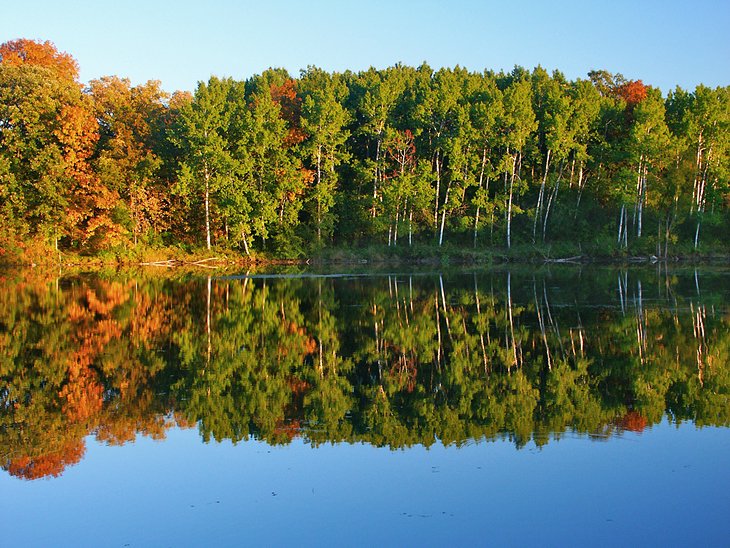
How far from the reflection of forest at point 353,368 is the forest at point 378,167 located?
27.5 metres

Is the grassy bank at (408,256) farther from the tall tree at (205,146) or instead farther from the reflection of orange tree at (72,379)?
the reflection of orange tree at (72,379)

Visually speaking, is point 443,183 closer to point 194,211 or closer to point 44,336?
point 194,211

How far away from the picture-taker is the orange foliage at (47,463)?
9.08m

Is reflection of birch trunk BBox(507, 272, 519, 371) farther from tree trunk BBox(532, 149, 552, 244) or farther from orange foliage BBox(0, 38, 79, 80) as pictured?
orange foliage BBox(0, 38, 79, 80)

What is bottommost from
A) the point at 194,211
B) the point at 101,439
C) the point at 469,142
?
the point at 101,439

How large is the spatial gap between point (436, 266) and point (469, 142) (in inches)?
Answer: 448

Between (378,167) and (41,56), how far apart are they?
2853 cm

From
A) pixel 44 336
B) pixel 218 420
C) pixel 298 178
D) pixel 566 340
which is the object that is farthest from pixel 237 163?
pixel 218 420

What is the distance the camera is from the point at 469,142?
57156 millimetres

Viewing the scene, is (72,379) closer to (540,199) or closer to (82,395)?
(82,395)

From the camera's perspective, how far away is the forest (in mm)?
52688

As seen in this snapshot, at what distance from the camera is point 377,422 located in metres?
11.0

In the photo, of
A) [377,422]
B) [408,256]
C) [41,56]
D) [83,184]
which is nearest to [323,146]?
[408,256]

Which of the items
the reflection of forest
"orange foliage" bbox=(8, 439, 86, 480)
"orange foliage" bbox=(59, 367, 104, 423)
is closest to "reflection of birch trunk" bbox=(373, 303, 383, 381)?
the reflection of forest
